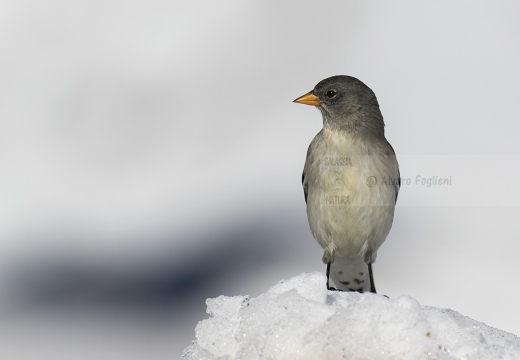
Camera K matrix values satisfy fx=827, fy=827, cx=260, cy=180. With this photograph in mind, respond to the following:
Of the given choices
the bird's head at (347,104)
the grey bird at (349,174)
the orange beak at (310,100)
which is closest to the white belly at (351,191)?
the grey bird at (349,174)

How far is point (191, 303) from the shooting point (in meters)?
12.1

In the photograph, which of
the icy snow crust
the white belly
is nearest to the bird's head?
the white belly

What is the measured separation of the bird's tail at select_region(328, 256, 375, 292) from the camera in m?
6.91

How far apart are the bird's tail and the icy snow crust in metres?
3.39

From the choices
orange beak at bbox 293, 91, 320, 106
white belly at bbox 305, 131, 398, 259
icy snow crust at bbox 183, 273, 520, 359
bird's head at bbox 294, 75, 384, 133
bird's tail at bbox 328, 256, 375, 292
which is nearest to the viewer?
icy snow crust at bbox 183, 273, 520, 359

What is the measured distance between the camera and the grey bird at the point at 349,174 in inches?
241

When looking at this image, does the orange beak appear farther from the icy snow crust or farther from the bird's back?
the icy snow crust

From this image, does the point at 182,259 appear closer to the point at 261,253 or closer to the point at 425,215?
the point at 261,253

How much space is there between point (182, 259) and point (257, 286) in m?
2.08

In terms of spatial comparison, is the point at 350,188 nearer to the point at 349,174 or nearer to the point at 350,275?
the point at 349,174

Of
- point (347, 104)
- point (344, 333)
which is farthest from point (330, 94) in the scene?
point (344, 333)

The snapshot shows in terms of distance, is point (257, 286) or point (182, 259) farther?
point (182, 259)

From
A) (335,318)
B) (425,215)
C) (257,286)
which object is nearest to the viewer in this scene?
(335,318)

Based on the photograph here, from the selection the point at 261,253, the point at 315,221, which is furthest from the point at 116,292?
the point at 315,221
